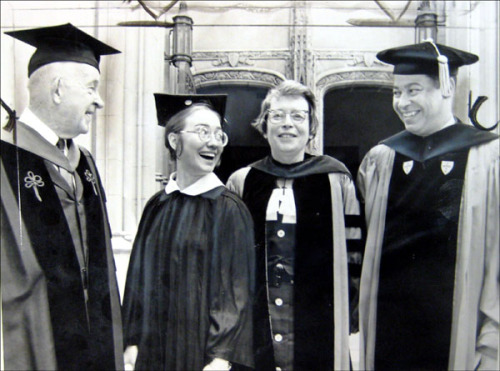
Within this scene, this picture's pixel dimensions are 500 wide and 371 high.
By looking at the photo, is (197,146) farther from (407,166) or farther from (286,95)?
(407,166)

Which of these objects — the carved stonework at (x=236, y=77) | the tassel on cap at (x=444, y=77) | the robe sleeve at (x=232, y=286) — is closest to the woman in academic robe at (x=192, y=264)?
the robe sleeve at (x=232, y=286)

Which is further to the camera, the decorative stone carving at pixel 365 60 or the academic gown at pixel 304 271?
the decorative stone carving at pixel 365 60

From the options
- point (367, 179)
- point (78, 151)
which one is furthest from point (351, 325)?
point (78, 151)

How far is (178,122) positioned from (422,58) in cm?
127

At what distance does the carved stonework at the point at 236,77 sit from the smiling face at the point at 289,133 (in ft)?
0.48

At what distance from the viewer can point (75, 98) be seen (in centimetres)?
305

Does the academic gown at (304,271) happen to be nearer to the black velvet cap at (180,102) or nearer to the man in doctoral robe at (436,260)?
the man in doctoral robe at (436,260)

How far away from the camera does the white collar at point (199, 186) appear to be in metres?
3.04

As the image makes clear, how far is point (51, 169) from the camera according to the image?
2.94 meters

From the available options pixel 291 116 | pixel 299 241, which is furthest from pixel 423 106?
pixel 299 241

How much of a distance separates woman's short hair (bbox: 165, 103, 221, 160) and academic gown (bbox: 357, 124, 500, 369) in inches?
39.9

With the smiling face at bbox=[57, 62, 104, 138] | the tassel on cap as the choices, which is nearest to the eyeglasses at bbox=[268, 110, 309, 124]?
the tassel on cap

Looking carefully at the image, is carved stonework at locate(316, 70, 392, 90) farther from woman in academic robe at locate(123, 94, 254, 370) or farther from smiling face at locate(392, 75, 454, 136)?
woman in academic robe at locate(123, 94, 254, 370)

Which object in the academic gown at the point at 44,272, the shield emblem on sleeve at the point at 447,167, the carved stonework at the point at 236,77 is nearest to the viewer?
the academic gown at the point at 44,272
